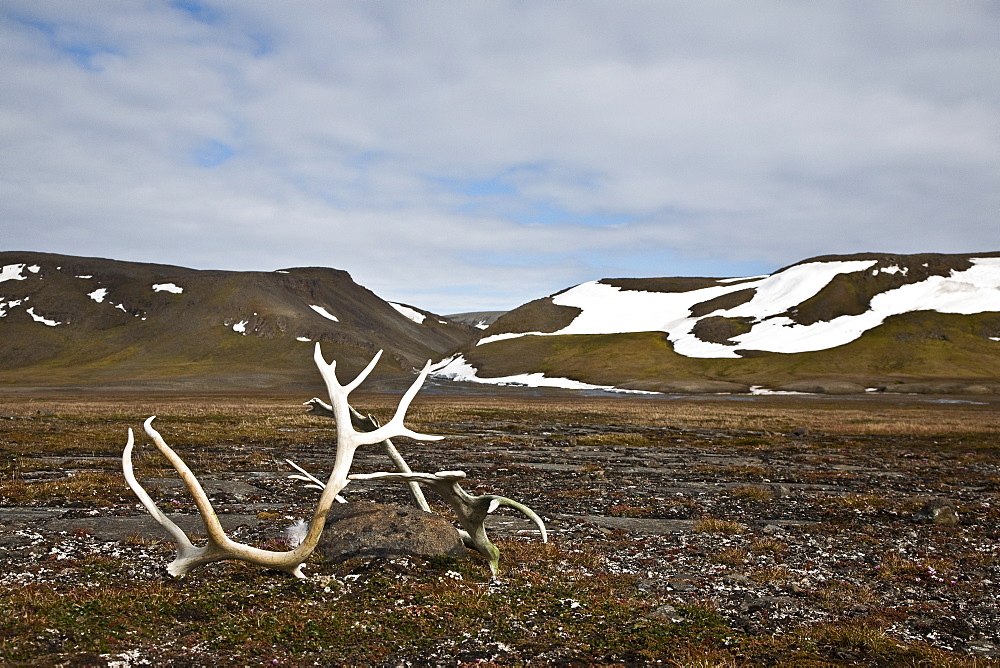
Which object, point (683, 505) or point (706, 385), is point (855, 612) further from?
point (706, 385)

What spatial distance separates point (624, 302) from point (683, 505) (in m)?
178

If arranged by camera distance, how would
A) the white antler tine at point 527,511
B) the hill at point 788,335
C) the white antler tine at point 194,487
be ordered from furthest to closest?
the hill at point 788,335 < the white antler tine at point 527,511 < the white antler tine at point 194,487

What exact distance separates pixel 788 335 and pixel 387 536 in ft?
484

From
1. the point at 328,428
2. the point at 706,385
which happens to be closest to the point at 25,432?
the point at 328,428

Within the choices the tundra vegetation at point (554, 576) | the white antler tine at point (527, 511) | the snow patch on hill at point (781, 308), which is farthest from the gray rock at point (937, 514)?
the snow patch on hill at point (781, 308)

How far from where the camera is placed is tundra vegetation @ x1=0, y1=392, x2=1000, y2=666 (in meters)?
8.91

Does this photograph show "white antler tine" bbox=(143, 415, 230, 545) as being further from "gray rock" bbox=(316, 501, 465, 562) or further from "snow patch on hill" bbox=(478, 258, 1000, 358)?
"snow patch on hill" bbox=(478, 258, 1000, 358)

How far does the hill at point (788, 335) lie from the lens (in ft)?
395

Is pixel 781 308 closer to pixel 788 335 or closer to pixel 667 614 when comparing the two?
pixel 788 335

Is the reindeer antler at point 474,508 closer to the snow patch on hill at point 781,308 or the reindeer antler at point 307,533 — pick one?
the reindeer antler at point 307,533

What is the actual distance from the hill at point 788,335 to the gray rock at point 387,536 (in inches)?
4118

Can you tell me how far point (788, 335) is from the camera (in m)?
145

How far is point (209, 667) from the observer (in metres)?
8.09

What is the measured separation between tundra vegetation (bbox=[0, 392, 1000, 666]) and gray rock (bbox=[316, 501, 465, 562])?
34 cm
